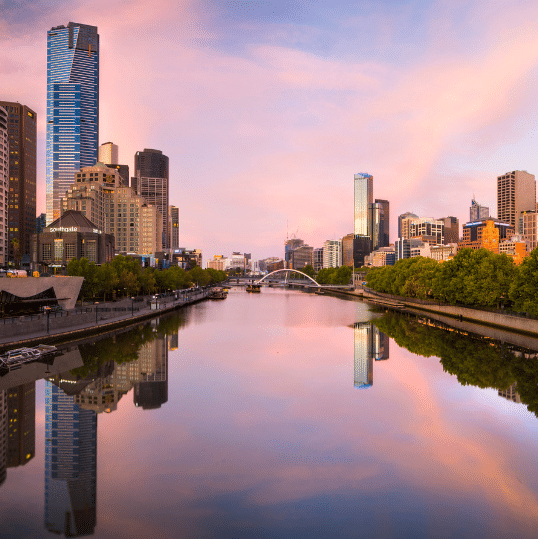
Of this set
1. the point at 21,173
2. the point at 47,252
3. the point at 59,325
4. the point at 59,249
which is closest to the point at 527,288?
the point at 59,325

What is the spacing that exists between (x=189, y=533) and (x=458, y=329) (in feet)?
152

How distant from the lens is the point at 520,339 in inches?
1609

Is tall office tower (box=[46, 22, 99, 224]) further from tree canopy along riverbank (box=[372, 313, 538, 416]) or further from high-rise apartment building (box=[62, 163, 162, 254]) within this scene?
tree canopy along riverbank (box=[372, 313, 538, 416])

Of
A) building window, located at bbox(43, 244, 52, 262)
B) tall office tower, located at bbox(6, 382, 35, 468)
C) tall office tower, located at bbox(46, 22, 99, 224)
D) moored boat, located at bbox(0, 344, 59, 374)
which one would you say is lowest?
tall office tower, located at bbox(6, 382, 35, 468)

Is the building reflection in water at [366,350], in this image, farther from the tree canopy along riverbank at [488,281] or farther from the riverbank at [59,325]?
the riverbank at [59,325]

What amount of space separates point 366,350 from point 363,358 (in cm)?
388

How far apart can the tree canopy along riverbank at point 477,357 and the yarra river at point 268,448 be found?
0.24 metres

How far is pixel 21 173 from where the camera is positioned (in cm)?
16950

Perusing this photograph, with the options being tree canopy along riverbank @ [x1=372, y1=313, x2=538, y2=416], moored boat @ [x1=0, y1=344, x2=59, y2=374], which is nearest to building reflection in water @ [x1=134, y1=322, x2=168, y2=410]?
moored boat @ [x1=0, y1=344, x2=59, y2=374]

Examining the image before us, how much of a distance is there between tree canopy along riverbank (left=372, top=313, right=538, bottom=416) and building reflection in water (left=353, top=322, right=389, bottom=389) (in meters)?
1.74

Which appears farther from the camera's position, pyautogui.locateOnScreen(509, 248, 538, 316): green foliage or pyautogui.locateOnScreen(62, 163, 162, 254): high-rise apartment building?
pyautogui.locateOnScreen(62, 163, 162, 254): high-rise apartment building

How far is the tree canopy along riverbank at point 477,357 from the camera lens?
26375 millimetres

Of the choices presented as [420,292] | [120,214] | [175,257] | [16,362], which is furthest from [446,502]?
[175,257]

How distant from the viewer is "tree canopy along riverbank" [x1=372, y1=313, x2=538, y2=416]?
26375mm
